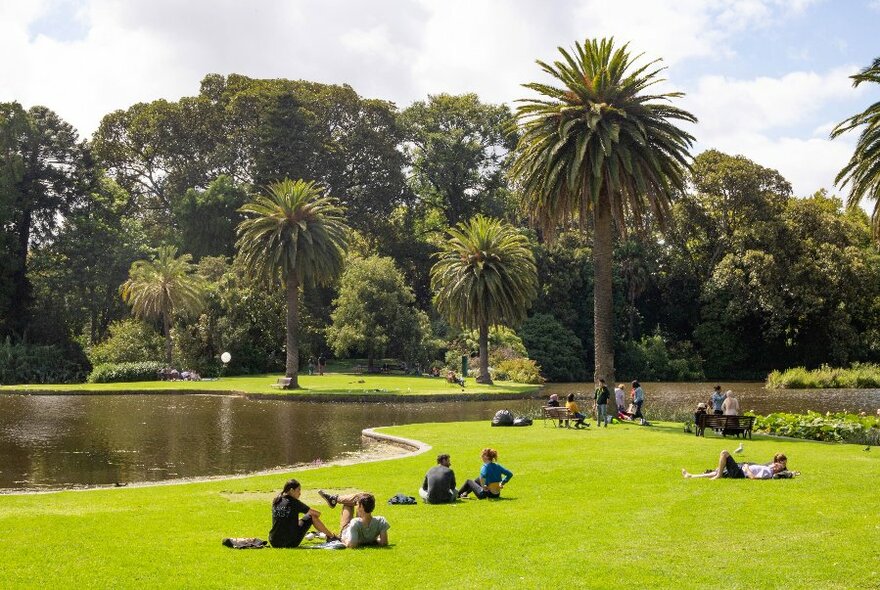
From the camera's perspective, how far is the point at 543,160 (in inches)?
1367

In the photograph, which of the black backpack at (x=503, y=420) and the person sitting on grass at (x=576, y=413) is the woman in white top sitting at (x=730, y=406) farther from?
the black backpack at (x=503, y=420)

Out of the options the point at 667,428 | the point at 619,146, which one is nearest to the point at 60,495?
the point at 667,428

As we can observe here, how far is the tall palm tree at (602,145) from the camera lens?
33.7 meters

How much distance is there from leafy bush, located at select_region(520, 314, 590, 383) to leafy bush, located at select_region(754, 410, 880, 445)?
4169 cm

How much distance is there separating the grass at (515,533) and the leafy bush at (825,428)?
19.1 ft

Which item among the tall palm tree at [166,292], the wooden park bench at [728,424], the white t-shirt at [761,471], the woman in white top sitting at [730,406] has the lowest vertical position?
the white t-shirt at [761,471]

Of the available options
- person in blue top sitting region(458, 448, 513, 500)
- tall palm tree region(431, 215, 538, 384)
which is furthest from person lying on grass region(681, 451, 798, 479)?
tall palm tree region(431, 215, 538, 384)

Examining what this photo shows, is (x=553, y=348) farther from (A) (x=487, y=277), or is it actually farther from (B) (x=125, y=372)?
(B) (x=125, y=372)

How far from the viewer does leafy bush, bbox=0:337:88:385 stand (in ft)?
214

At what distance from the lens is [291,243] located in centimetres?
5569

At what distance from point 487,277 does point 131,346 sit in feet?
94.7

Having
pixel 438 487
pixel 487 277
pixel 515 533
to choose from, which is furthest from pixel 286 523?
pixel 487 277

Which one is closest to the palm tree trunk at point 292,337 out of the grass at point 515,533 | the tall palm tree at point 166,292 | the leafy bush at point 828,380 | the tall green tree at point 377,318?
the tall green tree at point 377,318

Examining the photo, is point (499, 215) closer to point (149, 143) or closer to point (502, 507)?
point (149, 143)
